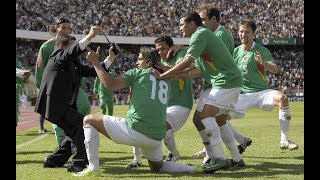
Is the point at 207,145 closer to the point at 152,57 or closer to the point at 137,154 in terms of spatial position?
the point at 137,154

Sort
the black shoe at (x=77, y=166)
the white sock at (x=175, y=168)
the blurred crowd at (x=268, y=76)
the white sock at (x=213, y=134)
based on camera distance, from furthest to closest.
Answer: the blurred crowd at (x=268, y=76) → the black shoe at (x=77, y=166) → the white sock at (x=213, y=134) → the white sock at (x=175, y=168)

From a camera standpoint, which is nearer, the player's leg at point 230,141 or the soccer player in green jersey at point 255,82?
the player's leg at point 230,141

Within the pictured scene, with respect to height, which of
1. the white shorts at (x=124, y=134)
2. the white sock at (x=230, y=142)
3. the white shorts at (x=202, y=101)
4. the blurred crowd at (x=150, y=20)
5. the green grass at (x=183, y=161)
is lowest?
the green grass at (x=183, y=161)

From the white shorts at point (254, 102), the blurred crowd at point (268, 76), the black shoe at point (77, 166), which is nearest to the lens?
the black shoe at point (77, 166)

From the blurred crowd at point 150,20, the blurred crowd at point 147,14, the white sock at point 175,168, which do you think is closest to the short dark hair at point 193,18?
the white sock at point 175,168

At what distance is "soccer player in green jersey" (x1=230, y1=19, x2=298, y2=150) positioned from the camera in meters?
9.01

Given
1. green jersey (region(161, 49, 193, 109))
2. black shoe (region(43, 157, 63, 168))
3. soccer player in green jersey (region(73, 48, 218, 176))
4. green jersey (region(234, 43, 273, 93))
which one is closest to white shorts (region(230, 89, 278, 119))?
green jersey (region(234, 43, 273, 93))

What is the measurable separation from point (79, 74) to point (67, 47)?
1.78ft

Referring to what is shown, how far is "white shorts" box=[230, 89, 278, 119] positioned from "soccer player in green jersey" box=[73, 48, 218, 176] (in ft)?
10.8

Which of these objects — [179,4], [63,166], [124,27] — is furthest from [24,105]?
[63,166]

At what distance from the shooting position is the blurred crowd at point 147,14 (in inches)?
2041

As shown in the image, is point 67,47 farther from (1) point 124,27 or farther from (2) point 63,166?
(1) point 124,27

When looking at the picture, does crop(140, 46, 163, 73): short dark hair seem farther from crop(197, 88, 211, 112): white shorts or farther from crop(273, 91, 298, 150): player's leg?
crop(273, 91, 298, 150): player's leg

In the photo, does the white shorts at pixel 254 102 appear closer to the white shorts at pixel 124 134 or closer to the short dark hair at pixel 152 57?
the short dark hair at pixel 152 57
